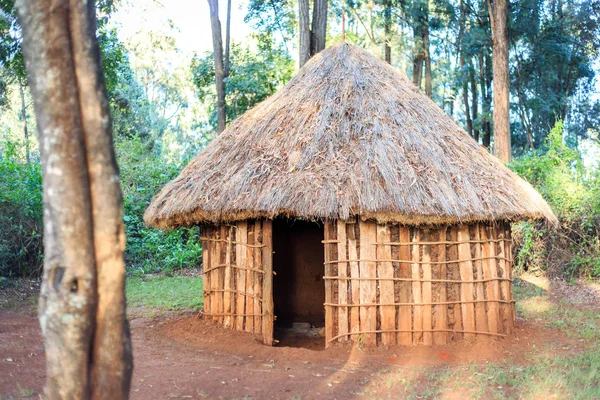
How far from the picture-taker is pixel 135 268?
14586 millimetres

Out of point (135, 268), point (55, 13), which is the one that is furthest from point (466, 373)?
point (135, 268)

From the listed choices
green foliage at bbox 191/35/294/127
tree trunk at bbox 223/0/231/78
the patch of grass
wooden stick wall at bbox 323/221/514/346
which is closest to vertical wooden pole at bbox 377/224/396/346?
wooden stick wall at bbox 323/221/514/346

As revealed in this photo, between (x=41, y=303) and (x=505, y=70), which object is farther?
(x=505, y=70)

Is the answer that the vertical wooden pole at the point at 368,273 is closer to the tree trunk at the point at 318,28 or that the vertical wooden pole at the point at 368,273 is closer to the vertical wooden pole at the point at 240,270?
the vertical wooden pole at the point at 240,270

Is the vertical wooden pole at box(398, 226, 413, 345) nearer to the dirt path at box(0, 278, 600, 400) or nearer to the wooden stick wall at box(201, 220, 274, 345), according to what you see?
the dirt path at box(0, 278, 600, 400)

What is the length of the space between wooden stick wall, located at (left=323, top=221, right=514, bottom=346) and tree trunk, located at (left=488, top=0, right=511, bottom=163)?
769 centimetres

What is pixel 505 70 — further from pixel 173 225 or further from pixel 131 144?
pixel 131 144

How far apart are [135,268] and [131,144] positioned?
6501mm

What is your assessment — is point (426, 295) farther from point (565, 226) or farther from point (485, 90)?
point (485, 90)

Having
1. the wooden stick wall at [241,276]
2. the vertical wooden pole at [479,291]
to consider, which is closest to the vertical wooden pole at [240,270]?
the wooden stick wall at [241,276]

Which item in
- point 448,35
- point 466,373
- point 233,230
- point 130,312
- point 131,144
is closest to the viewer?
point 466,373

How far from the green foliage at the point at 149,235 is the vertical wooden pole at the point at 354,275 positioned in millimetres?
7891

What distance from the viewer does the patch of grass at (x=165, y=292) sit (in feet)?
34.7

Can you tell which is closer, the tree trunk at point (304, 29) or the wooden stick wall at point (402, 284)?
the wooden stick wall at point (402, 284)
